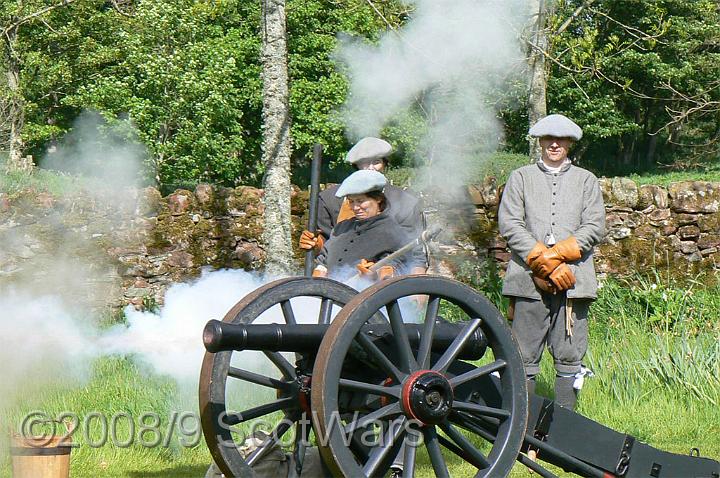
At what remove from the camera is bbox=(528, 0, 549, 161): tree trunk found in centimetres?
839

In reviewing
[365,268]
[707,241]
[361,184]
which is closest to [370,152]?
[361,184]

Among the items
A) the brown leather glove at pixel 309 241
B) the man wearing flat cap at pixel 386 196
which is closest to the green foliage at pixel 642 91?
the man wearing flat cap at pixel 386 196

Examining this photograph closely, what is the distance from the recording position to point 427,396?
381cm

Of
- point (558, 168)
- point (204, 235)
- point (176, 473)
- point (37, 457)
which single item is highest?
point (558, 168)

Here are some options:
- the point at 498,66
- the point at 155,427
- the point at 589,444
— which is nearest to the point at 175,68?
the point at 498,66

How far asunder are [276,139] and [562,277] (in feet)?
10.8

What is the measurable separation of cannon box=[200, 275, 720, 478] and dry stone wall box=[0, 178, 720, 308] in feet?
18.9

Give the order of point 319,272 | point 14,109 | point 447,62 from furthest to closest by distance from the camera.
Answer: point 14,109
point 447,62
point 319,272

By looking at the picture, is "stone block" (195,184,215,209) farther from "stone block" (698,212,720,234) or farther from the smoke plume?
"stone block" (698,212,720,234)

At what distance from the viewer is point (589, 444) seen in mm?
4453

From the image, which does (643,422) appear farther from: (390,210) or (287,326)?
(287,326)

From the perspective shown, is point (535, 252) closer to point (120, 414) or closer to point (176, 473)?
point (176, 473)

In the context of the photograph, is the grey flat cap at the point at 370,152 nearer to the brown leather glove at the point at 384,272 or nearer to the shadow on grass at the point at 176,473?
the brown leather glove at the point at 384,272

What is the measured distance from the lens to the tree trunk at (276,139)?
8172mm
